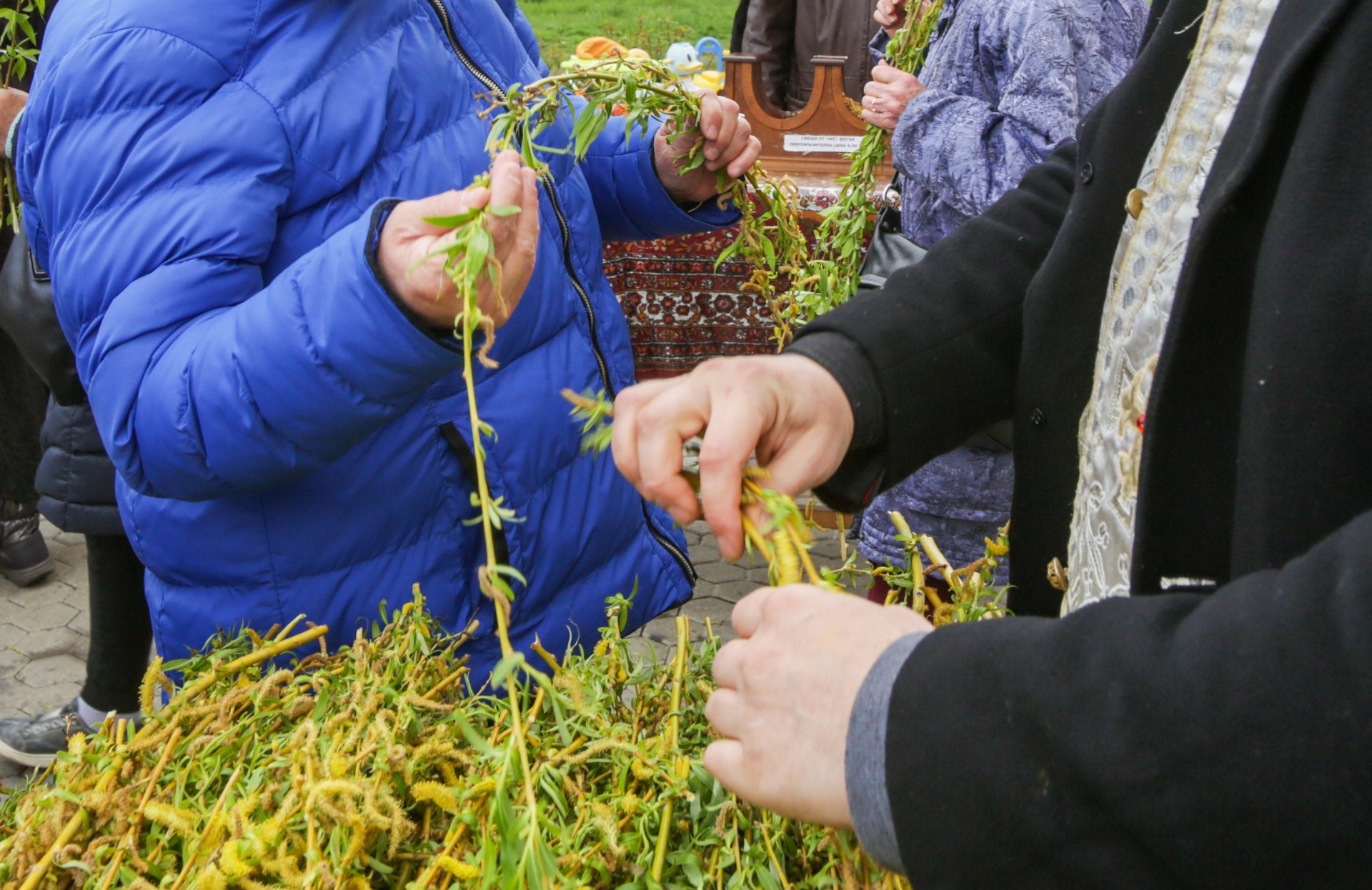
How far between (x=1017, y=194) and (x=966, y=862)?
3.39ft

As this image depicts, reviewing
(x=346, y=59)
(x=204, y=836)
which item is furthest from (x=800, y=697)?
(x=346, y=59)

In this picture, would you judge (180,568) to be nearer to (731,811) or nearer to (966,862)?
(731,811)

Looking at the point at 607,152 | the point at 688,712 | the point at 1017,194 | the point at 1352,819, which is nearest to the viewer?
the point at 1352,819

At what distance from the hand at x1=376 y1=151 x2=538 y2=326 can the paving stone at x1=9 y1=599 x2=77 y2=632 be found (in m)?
3.31

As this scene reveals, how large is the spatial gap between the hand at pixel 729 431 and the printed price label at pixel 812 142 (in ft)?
9.51

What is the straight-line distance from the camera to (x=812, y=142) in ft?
12.7

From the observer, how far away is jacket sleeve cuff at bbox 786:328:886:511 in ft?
3.90

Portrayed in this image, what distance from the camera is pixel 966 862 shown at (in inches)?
26.6

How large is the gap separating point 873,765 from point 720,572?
144 inches

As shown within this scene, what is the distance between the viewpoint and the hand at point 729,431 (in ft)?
3.18

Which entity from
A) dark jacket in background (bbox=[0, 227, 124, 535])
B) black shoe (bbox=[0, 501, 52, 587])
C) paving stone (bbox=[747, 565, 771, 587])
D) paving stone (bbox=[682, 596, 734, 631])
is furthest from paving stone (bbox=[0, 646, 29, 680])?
paving stone (bbox=[747, 565, 771, 587])

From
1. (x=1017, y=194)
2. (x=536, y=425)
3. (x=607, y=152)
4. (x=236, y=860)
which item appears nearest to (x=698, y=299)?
(x=607, y=152)

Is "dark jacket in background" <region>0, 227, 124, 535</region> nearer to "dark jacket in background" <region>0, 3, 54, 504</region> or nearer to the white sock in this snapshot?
the white sock

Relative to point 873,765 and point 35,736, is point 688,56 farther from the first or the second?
point 873,765
